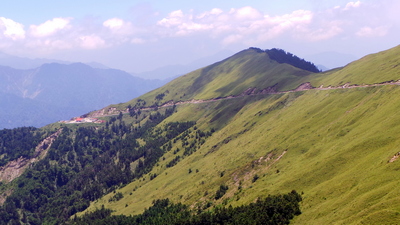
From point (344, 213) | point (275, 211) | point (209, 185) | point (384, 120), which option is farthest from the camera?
point (209, 185)

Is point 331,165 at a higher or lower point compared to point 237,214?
higher

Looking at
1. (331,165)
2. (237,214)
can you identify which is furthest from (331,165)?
(237,214)

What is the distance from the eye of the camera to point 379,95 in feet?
548

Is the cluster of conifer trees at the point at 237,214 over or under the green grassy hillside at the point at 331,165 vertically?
under

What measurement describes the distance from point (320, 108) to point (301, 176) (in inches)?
3416

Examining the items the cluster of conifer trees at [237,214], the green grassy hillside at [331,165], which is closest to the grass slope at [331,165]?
the green grassy hillside at [331,165]

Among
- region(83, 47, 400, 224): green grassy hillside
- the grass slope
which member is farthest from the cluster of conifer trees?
the grass slope

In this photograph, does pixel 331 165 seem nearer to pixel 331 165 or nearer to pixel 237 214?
pixel 331 165

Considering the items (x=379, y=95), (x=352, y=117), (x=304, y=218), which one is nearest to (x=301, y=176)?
(x=304, y=218)

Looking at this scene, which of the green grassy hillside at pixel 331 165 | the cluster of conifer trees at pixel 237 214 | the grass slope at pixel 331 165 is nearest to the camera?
the green grassy hillside at pixel 331 165

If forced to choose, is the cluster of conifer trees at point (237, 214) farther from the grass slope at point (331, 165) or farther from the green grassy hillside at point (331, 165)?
the grass slope at point (331, 165)

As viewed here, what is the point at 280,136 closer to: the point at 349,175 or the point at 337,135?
the point at 337,135

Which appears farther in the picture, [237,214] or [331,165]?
[331,165]

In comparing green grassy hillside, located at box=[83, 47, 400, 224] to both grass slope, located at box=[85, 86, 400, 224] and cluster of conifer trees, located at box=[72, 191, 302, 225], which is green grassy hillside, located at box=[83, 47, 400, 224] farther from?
cluster of conifer trees, located at box=[72, 191, 302, 225]
